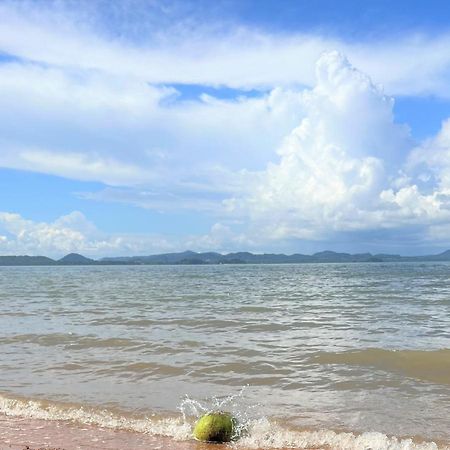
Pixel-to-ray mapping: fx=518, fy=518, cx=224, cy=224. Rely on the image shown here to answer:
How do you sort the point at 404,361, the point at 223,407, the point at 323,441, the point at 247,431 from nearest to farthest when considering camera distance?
the point at 323,441, the point at 247,431, the point at 223,407, the point at 404,361

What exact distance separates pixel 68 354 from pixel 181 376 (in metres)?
4.45

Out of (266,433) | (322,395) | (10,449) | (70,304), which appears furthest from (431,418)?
(70,304)

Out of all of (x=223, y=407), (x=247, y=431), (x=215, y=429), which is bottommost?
(x=223, y=407)

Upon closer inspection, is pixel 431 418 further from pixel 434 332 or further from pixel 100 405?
pixel 434 332

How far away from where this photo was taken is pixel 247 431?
851 cm

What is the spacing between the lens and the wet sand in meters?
7.71

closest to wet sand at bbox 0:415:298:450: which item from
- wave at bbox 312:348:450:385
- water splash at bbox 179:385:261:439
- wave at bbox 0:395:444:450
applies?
wave at bbox 0:395:444:450

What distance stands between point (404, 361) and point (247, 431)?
7179 mm

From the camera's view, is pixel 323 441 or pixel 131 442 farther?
pixel 323 441

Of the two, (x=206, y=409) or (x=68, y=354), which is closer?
(x=206, y=409)

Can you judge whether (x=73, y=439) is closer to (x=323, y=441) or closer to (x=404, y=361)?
(x=323, y=441)

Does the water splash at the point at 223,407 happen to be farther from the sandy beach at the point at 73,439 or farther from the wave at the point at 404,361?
the wave at the point at 404,361

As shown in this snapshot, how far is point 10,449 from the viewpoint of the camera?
7402 mm

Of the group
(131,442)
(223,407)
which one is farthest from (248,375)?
(131,442)
